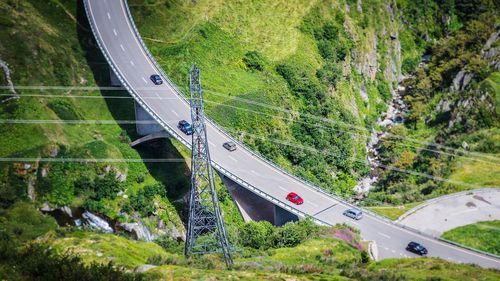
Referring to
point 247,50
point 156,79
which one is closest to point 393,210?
point 156,79

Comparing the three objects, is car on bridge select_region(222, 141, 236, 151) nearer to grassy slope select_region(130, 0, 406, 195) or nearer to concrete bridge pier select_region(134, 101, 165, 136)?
grassy slope select_region(130, 0, 406, 195)

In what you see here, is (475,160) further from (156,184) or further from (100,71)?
(100,71)

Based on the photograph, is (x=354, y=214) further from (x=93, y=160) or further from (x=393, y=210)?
(x=93, y=160)

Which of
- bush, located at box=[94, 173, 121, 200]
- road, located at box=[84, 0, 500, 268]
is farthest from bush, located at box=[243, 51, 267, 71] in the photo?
bush, located at box=[94, 173, 121, 200]

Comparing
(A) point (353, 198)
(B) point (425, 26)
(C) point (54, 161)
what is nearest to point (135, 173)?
(C) point (54, 161)

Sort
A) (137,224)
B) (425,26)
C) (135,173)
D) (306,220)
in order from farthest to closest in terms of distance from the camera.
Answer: (425,26), (135,173), (137,224), (306,220)

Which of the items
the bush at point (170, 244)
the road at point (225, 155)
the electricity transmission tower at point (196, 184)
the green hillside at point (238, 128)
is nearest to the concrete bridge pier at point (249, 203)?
the green hillside at point (238, 128)

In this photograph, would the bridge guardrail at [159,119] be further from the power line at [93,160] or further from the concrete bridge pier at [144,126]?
the power line at [93,160]
